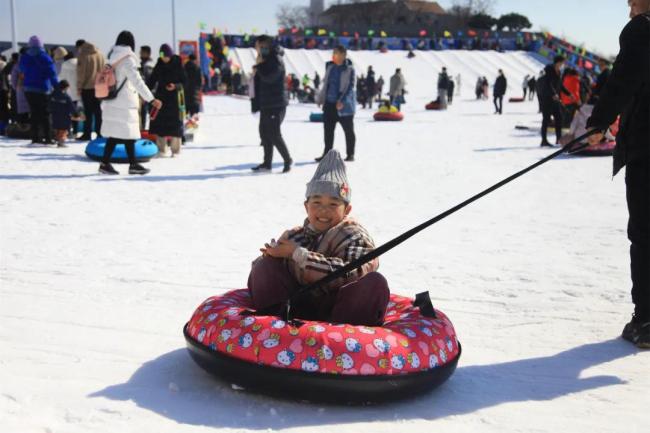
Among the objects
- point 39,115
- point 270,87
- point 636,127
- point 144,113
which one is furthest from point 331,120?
point 636,127

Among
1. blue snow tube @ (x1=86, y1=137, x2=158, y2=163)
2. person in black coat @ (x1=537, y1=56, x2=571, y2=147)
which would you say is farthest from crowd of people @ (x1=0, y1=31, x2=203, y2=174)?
person in black coat @ (x1=537, y1=56, x2=571, y2=147)

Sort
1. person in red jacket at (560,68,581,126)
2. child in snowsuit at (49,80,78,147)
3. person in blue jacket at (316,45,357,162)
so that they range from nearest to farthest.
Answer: person in blue jacket at (316,45,357,162), child in snowsuit at (49,80,78,147), person in red jacket at (560,68,581,126)

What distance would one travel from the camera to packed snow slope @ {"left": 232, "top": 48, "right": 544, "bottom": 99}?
39.8m

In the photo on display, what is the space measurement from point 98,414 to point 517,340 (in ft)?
6.57

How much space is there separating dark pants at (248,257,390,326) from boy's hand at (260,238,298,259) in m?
0.07

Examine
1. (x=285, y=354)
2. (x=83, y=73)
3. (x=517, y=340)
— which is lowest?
(x=517, y=340)

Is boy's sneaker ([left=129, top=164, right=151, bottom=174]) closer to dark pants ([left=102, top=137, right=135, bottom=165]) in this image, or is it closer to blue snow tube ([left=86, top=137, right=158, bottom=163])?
dark pants ([left=102, top=137, right=135, bottom=165])

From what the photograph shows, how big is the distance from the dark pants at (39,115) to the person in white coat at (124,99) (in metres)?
2.88

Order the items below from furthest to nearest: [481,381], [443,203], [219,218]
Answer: [443,203], [219,218], [481,381]

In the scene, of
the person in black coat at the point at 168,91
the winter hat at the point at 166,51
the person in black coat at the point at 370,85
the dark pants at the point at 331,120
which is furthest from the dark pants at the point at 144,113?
the person in black coat at the point at 370,85

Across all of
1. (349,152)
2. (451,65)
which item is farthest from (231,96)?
(349,152)

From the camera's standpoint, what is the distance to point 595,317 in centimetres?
382

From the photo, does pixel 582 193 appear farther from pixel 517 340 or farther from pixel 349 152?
pixel 517 340

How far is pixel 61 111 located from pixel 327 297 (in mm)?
10029
